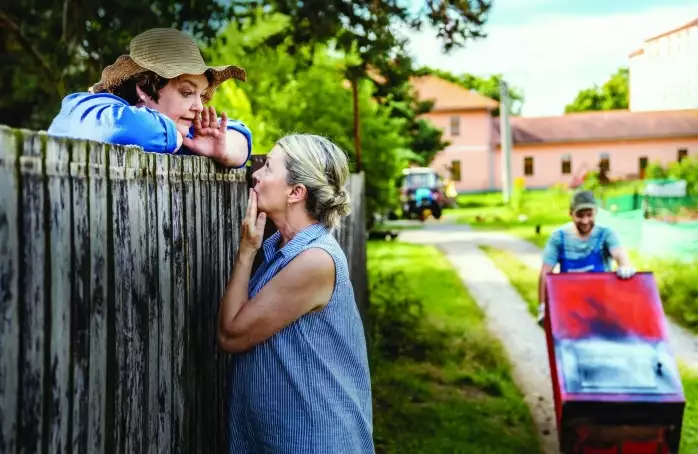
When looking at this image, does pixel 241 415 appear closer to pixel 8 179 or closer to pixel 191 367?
pixel 191 367

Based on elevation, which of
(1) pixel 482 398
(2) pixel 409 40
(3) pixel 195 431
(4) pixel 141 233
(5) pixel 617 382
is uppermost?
(2) pixel 409 40

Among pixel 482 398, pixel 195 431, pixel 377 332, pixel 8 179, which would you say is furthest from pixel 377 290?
pixel 8 179

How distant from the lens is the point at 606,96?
204ft

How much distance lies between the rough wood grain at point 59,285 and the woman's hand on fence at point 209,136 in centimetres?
129

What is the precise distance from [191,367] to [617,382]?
351 centimetres

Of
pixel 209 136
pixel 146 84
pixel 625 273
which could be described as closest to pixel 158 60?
pixel 146 84

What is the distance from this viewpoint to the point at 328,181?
270 cm

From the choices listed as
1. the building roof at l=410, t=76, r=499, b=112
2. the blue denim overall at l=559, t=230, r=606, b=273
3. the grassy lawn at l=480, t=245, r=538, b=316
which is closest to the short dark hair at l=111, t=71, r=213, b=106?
the blue denim overall at l=559, t=230, r=606, b=273

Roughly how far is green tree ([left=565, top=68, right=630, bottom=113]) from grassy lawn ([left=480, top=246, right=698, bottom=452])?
95.1 feet

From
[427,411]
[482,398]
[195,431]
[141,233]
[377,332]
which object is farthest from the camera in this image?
[377,332]

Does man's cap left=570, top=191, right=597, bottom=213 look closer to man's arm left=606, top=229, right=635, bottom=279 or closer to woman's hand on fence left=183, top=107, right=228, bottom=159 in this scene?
man's arm left=606, top=229, right=635, bottom=279

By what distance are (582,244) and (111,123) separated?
5.08 m

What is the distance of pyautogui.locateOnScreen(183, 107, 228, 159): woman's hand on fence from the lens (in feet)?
9.79

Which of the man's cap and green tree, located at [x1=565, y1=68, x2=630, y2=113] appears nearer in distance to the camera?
the man's cap
